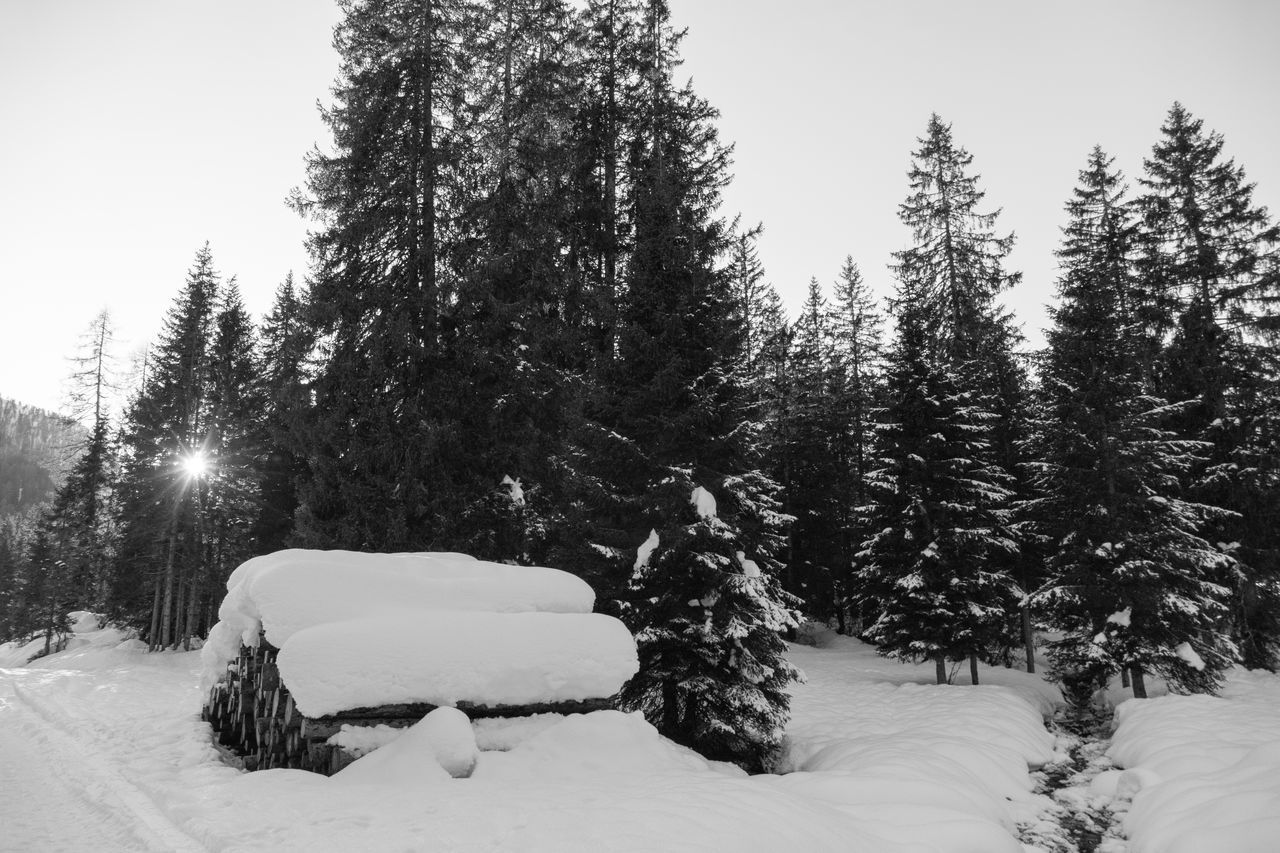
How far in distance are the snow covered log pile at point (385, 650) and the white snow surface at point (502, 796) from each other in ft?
1.27

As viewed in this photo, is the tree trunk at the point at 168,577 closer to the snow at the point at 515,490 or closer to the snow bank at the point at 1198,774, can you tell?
the snow at the point at 515,490

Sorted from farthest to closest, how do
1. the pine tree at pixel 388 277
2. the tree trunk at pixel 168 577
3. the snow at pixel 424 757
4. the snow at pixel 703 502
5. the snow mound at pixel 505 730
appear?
the tree trunk at pixel 168 577
the pine tree at pixel 388 277
the snow at pixel 703 502
the snow mound at pixel 505 730
the snow at pixel 424 757

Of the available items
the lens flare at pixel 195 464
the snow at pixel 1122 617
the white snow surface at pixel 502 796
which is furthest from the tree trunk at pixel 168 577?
the snow at pixel 1122 617

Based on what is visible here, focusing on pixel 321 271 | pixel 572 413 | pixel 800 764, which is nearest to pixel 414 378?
pixel 321 271

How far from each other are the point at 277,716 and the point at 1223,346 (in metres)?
27.6

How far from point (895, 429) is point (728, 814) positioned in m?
14.7

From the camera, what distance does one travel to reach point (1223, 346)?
2100 cm

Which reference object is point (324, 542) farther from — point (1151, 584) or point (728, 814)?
point (1151, 584)

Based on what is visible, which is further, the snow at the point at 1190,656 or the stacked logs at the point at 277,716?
the snow at the point at 1190,656

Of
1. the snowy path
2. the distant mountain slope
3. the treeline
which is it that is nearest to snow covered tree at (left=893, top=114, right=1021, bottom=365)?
the treeline

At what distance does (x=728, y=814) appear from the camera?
4746 millimetres

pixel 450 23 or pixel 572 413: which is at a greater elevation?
pixel 450 23

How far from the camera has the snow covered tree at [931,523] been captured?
16.1 m

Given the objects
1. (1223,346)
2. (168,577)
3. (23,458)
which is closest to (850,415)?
(1223,346)
